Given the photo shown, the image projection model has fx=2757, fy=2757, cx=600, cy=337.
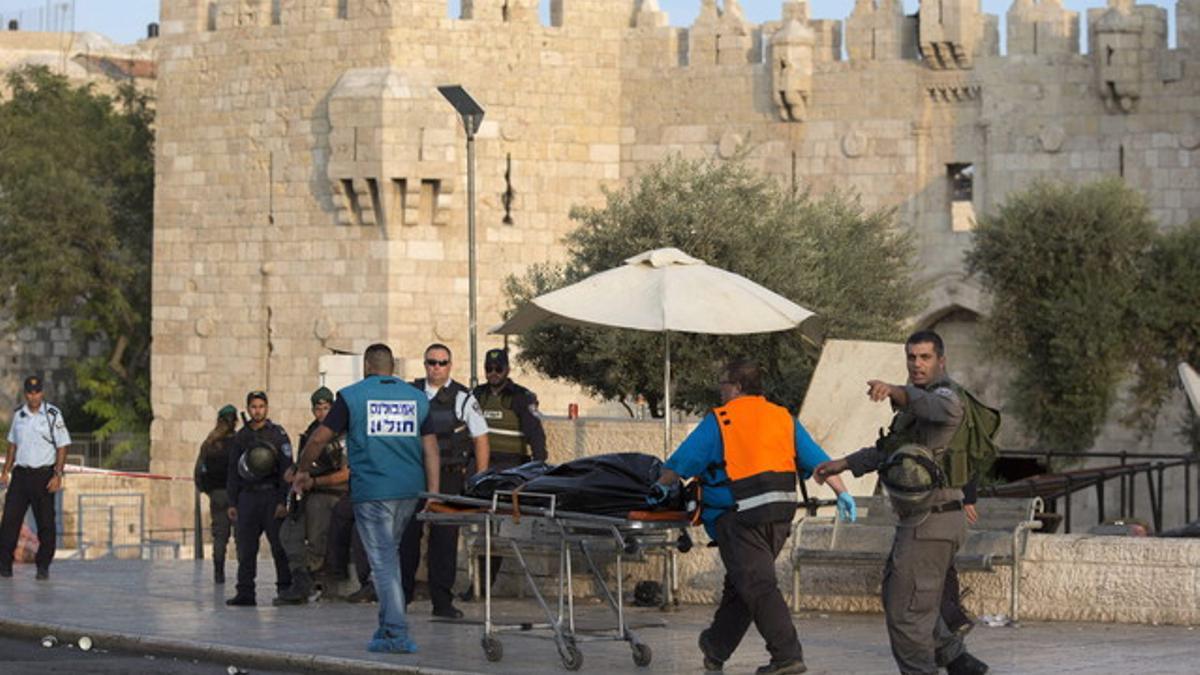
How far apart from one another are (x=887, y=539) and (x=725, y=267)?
11713mm

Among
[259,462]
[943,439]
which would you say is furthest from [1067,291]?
[943,439]

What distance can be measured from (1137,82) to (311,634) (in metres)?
16.7

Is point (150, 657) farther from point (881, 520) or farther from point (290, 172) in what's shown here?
point (290, 172)

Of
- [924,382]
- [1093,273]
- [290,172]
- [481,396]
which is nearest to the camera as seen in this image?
[924,382]

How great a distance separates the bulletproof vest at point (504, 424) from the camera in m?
14.5

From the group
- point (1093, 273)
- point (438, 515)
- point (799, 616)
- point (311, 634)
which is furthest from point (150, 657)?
point (1093, 273)

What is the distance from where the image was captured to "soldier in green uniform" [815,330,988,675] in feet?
34.9

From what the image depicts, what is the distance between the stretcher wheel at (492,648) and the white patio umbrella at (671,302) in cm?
291

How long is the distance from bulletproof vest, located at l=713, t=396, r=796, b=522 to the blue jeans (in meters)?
1.95

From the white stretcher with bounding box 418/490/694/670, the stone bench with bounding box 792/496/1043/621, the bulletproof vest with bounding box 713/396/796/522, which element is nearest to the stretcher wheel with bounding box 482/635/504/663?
the white stretcher with bounding box 418/490/694/670

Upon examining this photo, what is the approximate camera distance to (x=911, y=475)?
34.7 feet

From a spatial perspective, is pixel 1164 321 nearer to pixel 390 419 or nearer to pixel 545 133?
pixel 545 133

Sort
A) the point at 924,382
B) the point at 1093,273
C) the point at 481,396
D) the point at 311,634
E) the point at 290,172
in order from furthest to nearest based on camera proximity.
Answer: the point at 290,172
the point at 1093,273
the point at 481,396
the point at 311,634
the point at 924,382

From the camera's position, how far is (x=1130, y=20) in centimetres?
2806
